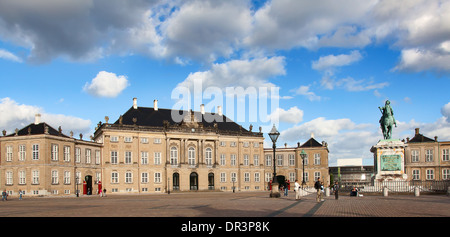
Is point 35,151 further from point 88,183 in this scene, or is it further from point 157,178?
point 157,178

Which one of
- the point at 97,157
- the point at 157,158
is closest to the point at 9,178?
the point at 97,157

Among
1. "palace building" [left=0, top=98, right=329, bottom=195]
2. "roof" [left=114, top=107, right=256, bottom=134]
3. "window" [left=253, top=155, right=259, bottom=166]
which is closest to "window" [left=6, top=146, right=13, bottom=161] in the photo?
"palace building" [left=0, top=98, right=329, bottom=195]

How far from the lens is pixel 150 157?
71000 mm

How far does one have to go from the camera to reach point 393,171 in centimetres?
3981

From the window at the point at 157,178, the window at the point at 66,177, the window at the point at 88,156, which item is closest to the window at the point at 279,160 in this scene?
the window at the point at 157,178

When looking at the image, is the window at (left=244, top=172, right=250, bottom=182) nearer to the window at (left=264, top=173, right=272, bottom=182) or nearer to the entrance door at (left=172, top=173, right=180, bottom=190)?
the window at (left=264, top=173, right=272, bottom=182)

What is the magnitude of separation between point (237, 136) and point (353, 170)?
147 ft

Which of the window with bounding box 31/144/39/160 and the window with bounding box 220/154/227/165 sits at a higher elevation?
the window with bounding box 31/144/39/160

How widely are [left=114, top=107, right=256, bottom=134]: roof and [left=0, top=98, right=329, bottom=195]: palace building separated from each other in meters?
0.16

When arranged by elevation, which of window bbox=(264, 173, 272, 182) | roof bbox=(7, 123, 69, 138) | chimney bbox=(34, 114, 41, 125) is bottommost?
window bbox=(264, 173, 272, 182)

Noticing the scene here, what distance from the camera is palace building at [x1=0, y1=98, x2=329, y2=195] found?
56844mm

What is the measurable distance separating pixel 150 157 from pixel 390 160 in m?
40.6
